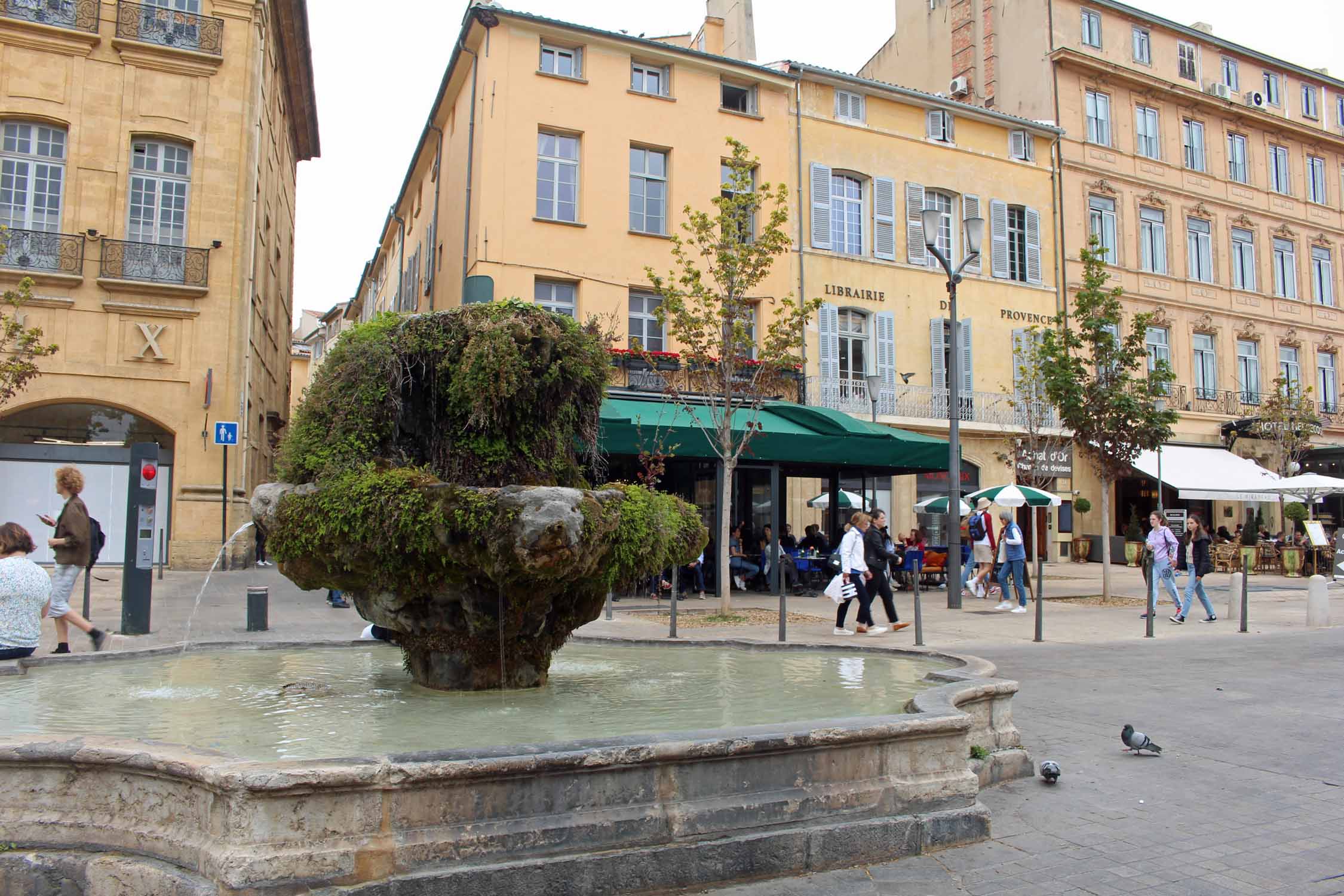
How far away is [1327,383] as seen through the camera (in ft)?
112

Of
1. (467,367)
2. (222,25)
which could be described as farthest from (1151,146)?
(467,367)

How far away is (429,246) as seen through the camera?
1082 inches

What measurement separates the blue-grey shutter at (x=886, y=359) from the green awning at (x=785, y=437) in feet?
19.7

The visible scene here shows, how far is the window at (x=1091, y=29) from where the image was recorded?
30312mm

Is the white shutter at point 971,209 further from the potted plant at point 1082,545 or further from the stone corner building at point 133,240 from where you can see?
the stone corner building at point 133,240

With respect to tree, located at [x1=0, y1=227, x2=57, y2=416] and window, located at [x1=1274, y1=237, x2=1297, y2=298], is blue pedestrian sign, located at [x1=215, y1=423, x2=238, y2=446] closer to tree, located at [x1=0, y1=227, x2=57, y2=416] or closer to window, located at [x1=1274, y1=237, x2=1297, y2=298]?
tree, located at [x1=0, y1=227, x2=57, y2=416]

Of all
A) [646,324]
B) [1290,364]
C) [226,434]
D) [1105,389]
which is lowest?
[226,434]

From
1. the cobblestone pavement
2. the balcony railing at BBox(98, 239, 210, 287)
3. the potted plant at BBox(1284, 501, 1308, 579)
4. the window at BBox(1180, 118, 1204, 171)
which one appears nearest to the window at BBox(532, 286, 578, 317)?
the balcony railing at BBox(98, 239, 210, 287)

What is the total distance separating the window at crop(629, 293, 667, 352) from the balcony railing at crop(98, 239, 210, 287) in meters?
8.92

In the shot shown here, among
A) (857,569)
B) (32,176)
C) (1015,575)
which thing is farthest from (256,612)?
(32,176)

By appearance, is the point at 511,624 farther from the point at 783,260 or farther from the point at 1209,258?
the point at 1209,258

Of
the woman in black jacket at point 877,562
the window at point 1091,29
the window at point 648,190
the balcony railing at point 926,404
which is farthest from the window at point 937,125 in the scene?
the woman in black jacket at point 877,562

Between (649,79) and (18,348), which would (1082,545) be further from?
(18,348)

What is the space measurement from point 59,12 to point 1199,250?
30924 mm
